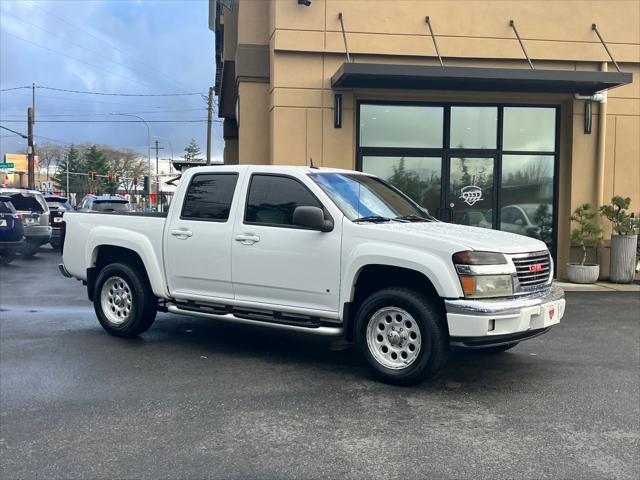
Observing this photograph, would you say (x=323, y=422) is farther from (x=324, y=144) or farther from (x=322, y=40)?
(x=322, y=40)

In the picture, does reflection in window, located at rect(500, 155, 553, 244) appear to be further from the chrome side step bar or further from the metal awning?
the chrome side step bar

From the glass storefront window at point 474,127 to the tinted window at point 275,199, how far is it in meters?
7.38

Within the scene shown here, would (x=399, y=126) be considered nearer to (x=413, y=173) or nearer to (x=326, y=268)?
(x=413, y=173)

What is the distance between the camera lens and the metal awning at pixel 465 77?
36.8 feet

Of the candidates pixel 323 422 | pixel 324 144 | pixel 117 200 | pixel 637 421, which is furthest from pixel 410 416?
pixel 117 200

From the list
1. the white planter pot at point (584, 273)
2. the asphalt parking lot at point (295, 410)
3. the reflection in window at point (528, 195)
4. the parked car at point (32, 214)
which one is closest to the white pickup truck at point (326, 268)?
the asphalt parking lot at point (295, 410)

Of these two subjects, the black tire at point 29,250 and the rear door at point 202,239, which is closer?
the rear door at point 202,239

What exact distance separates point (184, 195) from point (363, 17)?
695cm

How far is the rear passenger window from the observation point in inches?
261

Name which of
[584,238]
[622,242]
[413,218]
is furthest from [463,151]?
[413,218]

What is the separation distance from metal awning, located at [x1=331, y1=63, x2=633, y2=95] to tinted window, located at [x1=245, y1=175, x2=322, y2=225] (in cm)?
526

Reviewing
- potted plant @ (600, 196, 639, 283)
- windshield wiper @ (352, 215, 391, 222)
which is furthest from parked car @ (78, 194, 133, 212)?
windshield wiper @ (352, 215, 391, 222)

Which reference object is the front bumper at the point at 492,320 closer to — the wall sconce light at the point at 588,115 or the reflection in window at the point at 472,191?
the reflection in window at the point at 472,191

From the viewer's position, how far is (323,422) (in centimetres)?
466
